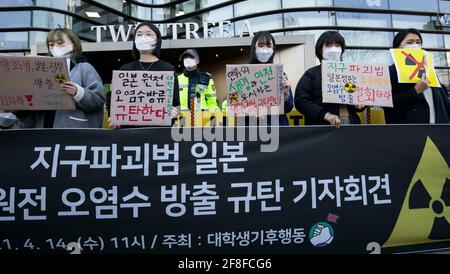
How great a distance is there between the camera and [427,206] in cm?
Result: 264

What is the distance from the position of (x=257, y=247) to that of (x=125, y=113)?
133 centimetres

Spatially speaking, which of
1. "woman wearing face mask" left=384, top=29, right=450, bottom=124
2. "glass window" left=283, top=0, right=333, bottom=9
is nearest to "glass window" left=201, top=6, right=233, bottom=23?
"glass window" left=283, top=0, right=333, bottom=9

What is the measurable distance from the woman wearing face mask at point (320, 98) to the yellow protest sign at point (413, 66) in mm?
450

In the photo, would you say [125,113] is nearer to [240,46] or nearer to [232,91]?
[232,91]

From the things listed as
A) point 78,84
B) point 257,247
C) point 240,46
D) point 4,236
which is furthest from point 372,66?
→ point 240,46

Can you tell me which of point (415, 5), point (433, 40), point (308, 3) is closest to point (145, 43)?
point (308, 3)

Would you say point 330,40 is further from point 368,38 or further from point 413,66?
point 368,38

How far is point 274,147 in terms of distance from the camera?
258cm

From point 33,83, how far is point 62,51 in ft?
1.76

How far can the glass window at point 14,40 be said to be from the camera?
1630 centimetres

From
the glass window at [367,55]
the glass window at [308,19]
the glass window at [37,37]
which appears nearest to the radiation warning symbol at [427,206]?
the glass window at [367,55]

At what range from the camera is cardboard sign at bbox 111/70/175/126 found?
100.0 inches

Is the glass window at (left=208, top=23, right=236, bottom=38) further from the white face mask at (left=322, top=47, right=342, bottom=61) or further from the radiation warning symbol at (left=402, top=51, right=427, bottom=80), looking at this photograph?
the radiation warning symbol at (left=402, top=51, right=427, bottom=80)

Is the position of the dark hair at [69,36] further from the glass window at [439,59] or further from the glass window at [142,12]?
the glass window at [439,59]
